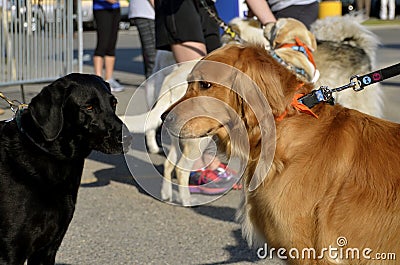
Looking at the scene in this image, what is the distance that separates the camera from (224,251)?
4.82 metres

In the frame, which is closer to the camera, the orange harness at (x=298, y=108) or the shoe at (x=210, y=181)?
the orange harness at (x=298, y=108)

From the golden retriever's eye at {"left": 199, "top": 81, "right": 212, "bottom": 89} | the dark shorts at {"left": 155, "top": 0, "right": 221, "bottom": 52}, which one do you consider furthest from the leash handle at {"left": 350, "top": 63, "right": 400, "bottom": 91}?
the dark shorts at {"left": 155, "top": 0, "right": 221, "bottom": 52}

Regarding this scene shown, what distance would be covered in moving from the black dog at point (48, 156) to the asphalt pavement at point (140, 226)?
38cm

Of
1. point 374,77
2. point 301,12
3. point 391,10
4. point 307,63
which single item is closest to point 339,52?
point 301,12

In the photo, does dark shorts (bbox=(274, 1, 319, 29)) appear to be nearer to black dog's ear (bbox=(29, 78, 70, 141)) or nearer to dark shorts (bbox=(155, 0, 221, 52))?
dark shorts (bbox=(155, 0, 221, 52))

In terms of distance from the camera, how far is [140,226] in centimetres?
536

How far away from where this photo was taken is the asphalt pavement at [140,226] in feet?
15.4

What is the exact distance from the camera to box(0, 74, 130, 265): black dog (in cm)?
356

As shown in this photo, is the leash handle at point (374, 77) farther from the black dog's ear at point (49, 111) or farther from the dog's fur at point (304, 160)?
the black dog's ear at point (49, 111)

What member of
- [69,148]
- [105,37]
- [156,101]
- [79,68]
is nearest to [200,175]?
[156,101]

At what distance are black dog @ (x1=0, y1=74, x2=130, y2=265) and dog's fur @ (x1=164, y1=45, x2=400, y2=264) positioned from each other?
653 millimetres

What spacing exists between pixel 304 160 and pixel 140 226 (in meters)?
2.48

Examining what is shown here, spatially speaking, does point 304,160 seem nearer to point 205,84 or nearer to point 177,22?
point 205,84

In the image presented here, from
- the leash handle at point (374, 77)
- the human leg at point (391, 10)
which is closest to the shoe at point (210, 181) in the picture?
the leash handle at point (374, 77)
